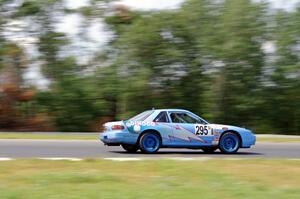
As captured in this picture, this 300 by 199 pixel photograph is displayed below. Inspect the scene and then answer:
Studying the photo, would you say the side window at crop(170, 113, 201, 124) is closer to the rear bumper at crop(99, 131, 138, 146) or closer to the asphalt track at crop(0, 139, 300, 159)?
the asphalt track at crop(0, 139, 300, 159)

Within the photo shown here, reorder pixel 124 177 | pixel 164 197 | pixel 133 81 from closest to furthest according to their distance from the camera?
pixel 164 197 < pixel 124 177 < pixel 133 81

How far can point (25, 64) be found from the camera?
1473 inches

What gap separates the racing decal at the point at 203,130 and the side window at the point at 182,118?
191mm

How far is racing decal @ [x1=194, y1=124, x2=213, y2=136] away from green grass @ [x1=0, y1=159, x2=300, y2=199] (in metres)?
3.27

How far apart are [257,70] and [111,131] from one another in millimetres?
22674

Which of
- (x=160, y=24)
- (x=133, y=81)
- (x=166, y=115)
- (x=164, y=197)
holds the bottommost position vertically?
(x=164, y=197)

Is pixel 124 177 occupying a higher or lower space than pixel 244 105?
lower

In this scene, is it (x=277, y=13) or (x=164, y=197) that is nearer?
(x=164, y=197)

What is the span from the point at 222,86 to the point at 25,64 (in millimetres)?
12329

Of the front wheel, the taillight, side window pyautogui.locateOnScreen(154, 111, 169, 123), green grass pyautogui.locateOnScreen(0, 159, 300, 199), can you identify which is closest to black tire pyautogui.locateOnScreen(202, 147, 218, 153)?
the front wheel

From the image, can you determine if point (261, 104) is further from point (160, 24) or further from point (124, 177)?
point (124, 177)

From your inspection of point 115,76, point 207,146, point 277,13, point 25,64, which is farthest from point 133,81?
point 207,146

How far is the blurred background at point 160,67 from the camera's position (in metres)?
36.8

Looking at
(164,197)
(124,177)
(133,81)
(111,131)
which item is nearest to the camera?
(164,197)
